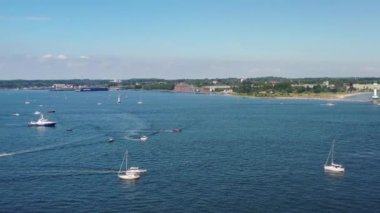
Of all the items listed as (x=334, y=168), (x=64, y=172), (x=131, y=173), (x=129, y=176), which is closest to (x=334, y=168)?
(x=334, y=168)

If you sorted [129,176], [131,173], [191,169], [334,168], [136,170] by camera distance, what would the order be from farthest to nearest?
[191,169]
[334,168]
[136,170]
[131,173]
[129,176]

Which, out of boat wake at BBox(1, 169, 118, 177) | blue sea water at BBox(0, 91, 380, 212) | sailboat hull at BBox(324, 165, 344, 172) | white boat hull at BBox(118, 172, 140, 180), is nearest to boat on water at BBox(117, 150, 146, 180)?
white boat hull at BBox(118, 172, 140, 180)

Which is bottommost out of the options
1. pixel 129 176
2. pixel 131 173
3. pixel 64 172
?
pixel 64 172

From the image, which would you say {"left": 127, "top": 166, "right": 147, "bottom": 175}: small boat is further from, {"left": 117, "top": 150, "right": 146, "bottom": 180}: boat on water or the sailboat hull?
the sailboat hull

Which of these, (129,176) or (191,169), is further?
(191,169)

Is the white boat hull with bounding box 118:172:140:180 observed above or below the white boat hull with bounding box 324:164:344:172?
below

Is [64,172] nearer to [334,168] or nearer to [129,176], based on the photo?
[129,176]

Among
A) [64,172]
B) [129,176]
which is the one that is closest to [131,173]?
[129,176]

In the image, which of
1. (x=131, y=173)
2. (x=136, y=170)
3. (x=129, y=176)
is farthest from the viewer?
(x=136, y=170)

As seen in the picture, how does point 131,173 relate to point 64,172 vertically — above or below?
above

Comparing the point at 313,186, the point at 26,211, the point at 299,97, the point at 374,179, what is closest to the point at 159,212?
the point at 26,211
